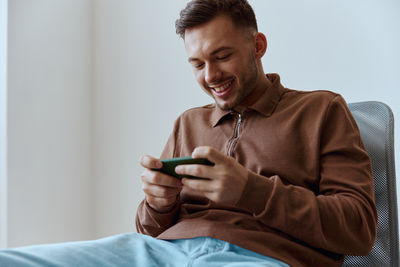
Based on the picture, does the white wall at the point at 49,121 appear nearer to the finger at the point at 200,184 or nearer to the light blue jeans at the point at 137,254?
the light blue jeans at the point at 137,254

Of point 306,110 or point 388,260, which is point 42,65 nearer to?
point 306,110

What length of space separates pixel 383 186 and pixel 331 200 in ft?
0.82

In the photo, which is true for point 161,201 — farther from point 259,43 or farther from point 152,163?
point 259,43

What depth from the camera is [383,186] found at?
112 centimetres

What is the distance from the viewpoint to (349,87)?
1.58 meters

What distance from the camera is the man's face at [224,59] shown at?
46.3 inches

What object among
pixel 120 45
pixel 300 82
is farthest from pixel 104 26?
pixel 300 82

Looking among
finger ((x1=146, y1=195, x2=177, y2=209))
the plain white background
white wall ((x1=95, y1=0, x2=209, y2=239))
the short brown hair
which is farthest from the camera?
white wall ((x1=95, y1=0, x2=209, y2=239))

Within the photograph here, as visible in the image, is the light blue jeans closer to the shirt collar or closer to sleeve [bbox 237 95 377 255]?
sleeve [bbox 237 95 377 255]

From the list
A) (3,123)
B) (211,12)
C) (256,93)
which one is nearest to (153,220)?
(256,93)

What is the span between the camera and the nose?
1177 mm

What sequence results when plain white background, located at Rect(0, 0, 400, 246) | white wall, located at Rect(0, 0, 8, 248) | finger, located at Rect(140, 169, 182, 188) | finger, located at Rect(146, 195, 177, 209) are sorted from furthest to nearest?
1. white wall, located at Rect(0, 0, 8, 248)
2. plain white background, located at Rect(0, 0, 400, 246)
3. finger, located at Rect(146, 195, 177, 209)
4. finger, located at Rect(140, 169, 182, 188)

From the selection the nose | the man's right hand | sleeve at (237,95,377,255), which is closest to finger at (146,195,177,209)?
the man's right hand

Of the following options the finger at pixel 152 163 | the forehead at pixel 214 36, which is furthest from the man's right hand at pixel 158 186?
the forehead at pixel 214 36
